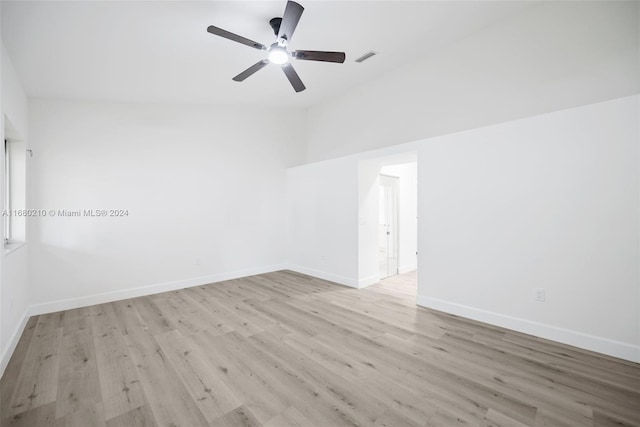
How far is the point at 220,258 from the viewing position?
5.18 m

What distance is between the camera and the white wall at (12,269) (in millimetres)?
2471

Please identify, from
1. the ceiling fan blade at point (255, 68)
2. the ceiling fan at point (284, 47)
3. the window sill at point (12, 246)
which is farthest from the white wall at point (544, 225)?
the window sill at point (12, 246)

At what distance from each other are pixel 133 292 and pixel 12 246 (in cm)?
158

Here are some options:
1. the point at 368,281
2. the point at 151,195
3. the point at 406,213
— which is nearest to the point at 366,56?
the point at 406,213

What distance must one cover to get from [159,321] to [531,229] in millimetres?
4338

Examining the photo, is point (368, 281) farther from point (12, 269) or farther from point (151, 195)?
point (12, 269)

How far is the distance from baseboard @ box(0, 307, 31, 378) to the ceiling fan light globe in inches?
140

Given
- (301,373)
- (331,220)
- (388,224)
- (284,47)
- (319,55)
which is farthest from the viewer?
(388,224)

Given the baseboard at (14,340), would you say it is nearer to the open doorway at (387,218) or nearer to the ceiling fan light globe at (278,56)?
the ceiling fan light globe at (278,56)

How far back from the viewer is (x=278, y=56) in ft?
9.04

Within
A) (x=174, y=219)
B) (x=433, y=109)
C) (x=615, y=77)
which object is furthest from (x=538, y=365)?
(x=174, y=219)

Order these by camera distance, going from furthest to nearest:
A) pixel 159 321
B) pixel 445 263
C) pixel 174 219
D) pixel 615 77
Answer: pixel 174 219, pixel 445 263, pixel 159 321, pixel 615 77

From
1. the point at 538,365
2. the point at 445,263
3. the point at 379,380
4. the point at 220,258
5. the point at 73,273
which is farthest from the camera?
the point at 220,258

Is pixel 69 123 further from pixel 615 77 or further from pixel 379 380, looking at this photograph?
pixel 615 77
